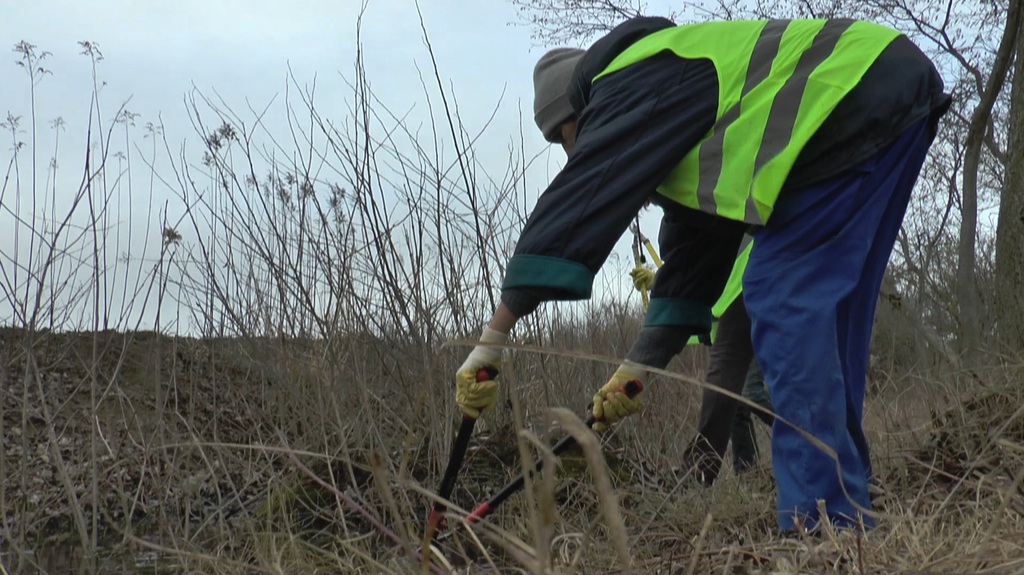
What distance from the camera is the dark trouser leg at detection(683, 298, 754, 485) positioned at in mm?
3221

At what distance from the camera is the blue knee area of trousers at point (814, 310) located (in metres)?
1.89

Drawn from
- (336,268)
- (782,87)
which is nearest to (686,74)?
(782,87)

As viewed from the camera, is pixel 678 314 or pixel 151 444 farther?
pixel 151 444

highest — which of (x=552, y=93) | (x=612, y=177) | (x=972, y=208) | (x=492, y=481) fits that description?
(x=972, y=208)

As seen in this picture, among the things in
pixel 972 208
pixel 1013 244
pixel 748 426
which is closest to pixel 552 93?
pixel 748 426

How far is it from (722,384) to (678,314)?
843mm

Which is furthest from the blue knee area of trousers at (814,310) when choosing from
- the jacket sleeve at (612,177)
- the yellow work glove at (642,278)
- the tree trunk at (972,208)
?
the tree trunk at (972,208)

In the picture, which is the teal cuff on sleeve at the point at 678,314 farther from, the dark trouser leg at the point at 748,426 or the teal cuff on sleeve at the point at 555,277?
the dark trouser leg at the point at 748,426

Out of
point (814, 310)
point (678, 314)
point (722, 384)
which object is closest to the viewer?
point (814, 310)

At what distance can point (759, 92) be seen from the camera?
1991 millimetres

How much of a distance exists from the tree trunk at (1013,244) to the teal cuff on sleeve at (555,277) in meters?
2.39

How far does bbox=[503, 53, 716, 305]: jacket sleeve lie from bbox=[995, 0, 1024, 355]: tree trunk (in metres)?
2.22

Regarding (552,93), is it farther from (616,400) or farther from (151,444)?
(151,444)

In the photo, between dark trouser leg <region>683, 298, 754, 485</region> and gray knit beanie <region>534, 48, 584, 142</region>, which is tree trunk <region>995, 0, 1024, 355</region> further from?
gray knit beanie <region>534, 48, 584, 142</region>
